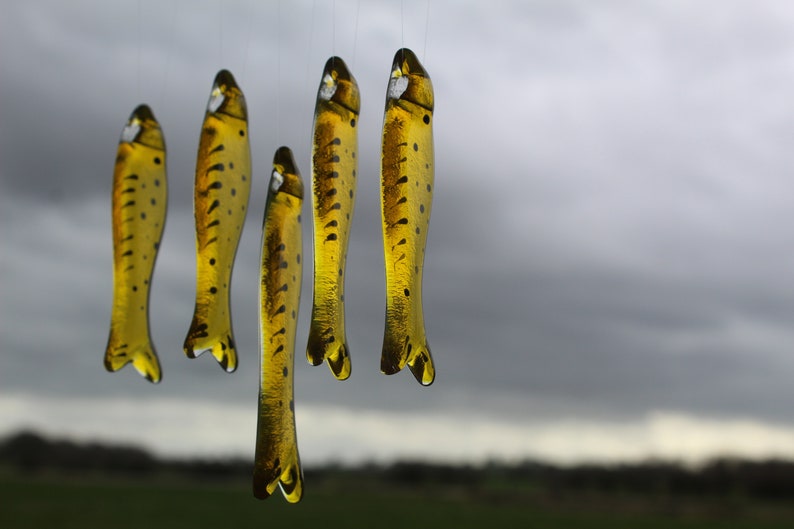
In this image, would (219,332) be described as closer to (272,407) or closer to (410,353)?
(272,407)

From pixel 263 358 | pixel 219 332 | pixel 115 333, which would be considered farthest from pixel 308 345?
pixel 115 333

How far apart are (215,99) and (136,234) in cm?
215

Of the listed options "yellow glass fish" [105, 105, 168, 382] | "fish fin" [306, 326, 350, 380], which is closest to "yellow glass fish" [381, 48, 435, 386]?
"fish fin" [306, 326, 350, 380]

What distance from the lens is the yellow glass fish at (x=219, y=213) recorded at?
11.8 metres

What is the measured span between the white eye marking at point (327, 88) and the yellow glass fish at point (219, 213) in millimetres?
1695

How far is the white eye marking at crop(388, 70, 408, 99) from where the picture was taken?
1031 centimetres

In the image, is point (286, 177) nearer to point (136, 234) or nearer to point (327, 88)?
point (327, 88)

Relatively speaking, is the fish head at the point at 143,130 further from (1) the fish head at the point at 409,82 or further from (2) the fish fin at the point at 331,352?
(2) the fish fin at the point at 331,352

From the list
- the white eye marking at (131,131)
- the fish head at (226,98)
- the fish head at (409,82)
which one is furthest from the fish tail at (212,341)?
the fish head at (409,82)

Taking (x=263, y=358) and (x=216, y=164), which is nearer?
(x=263, y=358)

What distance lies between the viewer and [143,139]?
13.1 meters

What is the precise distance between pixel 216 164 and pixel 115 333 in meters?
2.70

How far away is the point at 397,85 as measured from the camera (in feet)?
34.0

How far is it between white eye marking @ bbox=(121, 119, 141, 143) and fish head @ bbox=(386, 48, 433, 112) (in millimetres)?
4330
